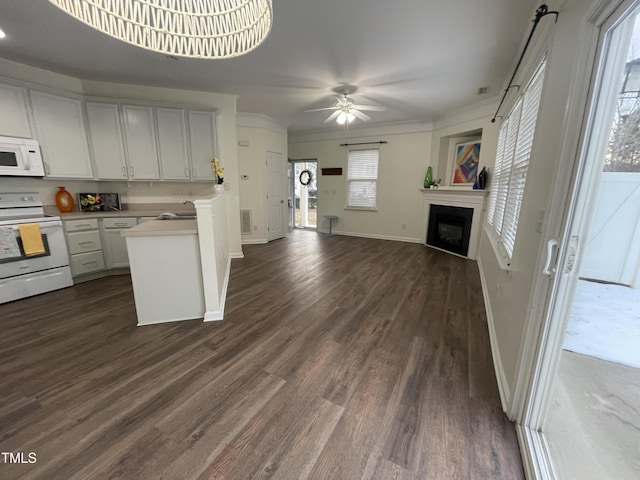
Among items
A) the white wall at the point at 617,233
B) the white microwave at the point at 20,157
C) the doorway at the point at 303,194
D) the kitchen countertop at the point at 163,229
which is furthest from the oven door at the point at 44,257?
the doorway at the point at 303,194

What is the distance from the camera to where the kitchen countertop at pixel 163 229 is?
2.21 meters

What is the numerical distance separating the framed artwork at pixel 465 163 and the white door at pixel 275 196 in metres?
3.89

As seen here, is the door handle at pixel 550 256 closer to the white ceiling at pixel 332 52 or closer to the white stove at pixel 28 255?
the white ceiling at pixel 332 52

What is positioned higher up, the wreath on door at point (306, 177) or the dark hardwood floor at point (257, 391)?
the wreath on door at point (306, 177)

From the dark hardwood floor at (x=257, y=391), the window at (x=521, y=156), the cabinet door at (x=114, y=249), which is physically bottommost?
the dark hardwood floor at (x=257, y=391)

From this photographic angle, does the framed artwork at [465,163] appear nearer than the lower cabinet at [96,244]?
No

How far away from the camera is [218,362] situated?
192cm

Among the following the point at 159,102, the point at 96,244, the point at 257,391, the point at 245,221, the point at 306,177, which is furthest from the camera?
the point at 306,177

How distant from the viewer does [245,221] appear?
5633 mm

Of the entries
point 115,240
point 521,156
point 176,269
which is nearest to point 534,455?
point 521,156

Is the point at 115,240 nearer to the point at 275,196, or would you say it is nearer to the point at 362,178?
the point at 275,196

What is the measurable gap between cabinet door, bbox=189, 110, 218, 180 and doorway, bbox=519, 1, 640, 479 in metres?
4.14

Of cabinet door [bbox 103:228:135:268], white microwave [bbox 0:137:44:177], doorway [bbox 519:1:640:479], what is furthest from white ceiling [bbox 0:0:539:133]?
cabinet door [bbox 103:228:135:268]

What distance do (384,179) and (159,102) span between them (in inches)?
184
